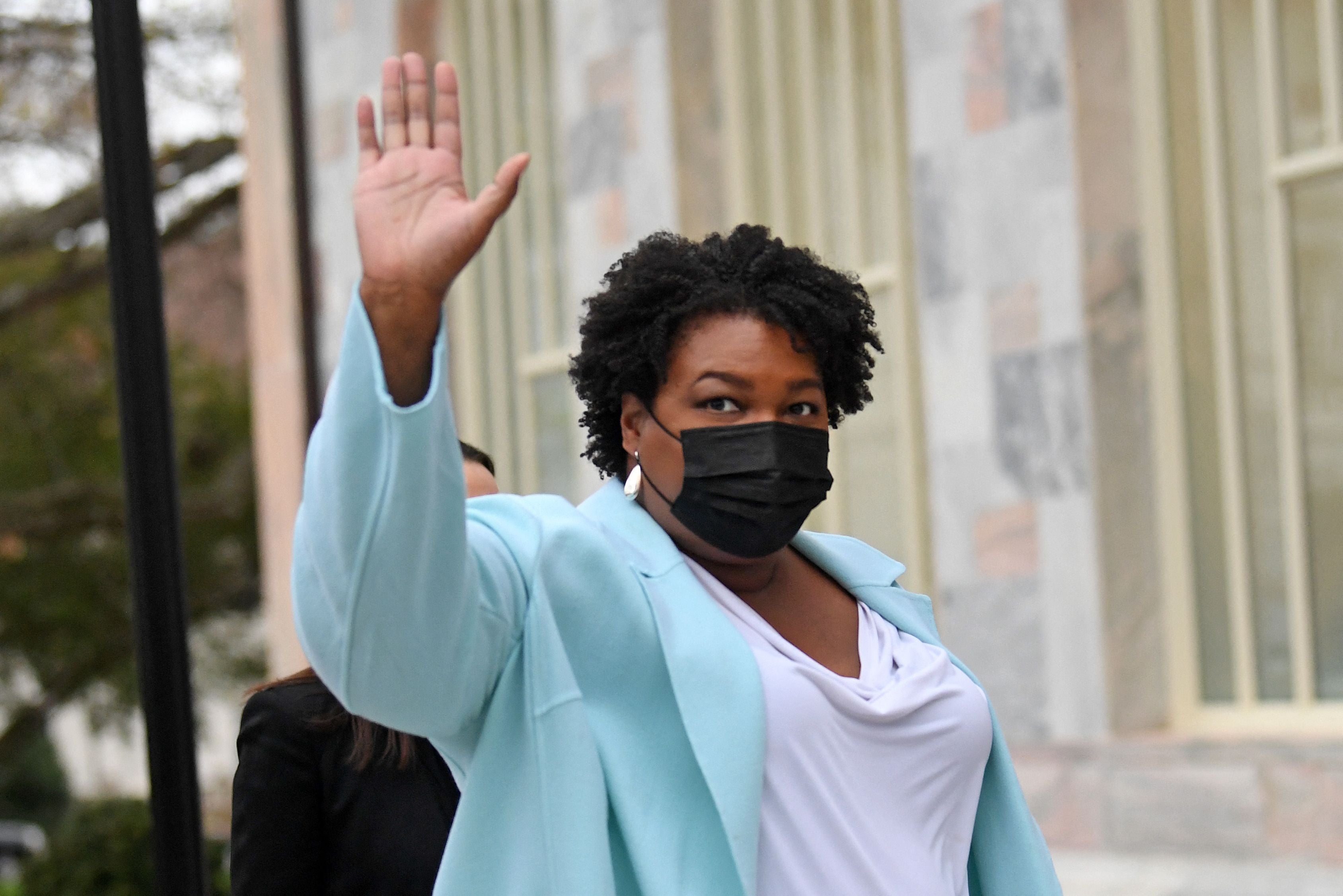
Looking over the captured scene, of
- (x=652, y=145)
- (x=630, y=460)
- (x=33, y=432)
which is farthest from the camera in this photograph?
(x=33, y=432)

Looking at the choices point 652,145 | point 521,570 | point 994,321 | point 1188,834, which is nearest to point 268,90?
point 652,145

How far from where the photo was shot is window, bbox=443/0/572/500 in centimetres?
941

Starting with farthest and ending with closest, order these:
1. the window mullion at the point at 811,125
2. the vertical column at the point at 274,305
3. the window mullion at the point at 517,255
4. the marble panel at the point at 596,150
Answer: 1. the vertical column at the point at 274,305
2. the window mullion at the point at 517,255
3. the marble panel at the point at 596,150
4. the window mullion at the point at 811,125

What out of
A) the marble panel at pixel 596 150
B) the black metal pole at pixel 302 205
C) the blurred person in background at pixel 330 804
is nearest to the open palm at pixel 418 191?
the blurred person in background at pixel 330 804

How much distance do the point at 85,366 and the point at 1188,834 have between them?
591 inches

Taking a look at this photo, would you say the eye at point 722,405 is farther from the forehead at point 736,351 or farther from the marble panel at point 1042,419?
the marble panel at point 1042,419

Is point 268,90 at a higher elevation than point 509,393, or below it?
higher

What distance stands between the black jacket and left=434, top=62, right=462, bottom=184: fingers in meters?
1.59

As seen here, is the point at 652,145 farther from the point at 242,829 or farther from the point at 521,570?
the point at 521,570

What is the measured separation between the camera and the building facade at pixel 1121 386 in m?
6.00

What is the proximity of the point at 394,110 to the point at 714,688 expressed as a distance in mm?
773

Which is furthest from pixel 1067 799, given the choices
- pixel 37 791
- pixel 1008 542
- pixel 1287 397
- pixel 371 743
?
pixel 37 791

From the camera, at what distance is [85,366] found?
18328mm

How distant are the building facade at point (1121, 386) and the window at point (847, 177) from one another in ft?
0.07
